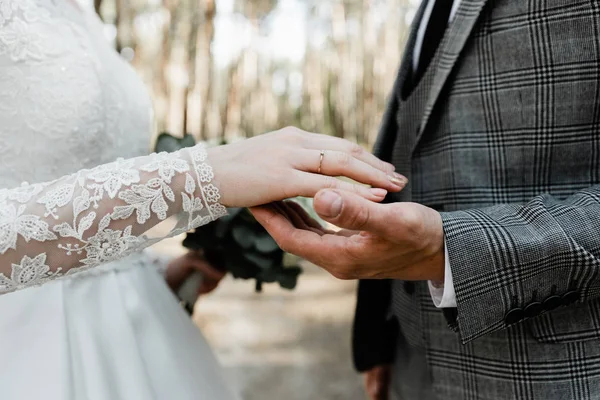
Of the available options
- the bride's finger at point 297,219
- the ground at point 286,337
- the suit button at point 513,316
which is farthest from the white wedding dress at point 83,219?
the ground at point 286,337

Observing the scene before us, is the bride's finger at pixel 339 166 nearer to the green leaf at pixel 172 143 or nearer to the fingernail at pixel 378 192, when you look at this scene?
the fingernail at pixel 378 192

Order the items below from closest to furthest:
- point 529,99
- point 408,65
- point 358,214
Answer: point 358,214 < point 529,99 < point 408,65

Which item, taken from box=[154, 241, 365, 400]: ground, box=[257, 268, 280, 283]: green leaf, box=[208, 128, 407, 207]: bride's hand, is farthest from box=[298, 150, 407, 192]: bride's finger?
box=[154, 241, 365, 400]: ground

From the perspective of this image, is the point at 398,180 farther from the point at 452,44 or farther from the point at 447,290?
the point at 452,44

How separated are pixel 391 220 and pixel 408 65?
486mm

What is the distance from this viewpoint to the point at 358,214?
0.62 meters

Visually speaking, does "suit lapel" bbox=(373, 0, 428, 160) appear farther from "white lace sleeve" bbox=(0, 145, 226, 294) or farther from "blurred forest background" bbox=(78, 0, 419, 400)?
"blurred forest background" bbox=(78, 0, 419, 400)

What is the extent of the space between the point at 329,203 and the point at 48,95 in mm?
559

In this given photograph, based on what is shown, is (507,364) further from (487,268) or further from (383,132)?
(383,132)

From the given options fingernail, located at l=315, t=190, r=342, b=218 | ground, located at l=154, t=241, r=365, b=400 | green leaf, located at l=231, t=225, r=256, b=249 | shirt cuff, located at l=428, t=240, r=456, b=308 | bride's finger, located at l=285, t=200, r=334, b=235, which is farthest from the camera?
ground, located at l=154, t=241, r=365, b=400

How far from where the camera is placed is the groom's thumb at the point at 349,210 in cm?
61

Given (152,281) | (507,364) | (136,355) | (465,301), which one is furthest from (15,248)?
→ (507,364)

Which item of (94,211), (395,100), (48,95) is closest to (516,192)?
(395,100)

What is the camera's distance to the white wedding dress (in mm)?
726
